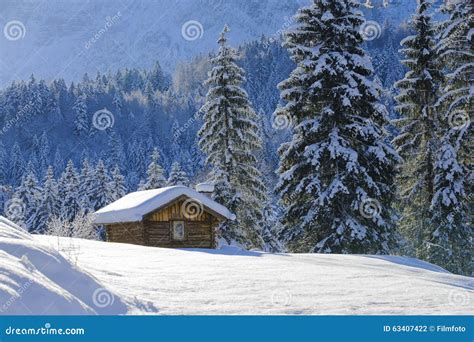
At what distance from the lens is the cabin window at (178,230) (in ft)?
82.2

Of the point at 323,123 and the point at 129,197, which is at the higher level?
the point at 323,123

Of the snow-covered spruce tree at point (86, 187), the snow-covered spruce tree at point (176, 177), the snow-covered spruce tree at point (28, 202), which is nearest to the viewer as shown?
the snow-covered spruce tree at point (176, 177)

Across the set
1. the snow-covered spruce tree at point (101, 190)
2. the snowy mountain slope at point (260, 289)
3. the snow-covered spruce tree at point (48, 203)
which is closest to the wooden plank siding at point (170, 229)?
the snowy mountain slope at point (260, 289)

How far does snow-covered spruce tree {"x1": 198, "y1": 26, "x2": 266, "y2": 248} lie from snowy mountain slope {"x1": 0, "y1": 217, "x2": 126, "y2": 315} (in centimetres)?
2036

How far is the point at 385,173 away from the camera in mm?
22234

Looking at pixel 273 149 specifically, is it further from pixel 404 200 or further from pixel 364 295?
pixel 364 295

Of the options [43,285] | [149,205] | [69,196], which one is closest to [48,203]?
[69,196]

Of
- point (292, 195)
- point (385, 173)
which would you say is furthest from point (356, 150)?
point (292, 195)

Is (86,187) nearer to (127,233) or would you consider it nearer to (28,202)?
(28,202)

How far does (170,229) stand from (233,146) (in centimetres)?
629

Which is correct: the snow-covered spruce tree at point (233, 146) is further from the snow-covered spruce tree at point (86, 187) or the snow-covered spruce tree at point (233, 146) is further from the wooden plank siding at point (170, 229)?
the snow-covered spruce tree at point (86, 187)
